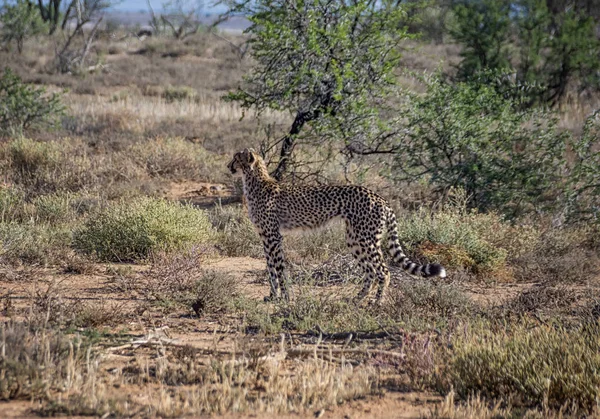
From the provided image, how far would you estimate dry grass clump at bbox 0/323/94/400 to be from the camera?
3.91 m

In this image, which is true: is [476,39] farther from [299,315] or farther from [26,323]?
[26,323]

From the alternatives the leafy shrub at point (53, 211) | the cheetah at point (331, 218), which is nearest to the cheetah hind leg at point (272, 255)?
the cheetah at point (331, 218)

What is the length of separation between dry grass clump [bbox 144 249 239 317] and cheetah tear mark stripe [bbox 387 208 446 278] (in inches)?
54.9

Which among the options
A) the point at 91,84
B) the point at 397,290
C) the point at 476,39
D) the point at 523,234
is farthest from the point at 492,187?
the point at 91,84

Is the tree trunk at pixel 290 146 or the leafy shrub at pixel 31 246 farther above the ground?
the tree trunk at pixel 290 146

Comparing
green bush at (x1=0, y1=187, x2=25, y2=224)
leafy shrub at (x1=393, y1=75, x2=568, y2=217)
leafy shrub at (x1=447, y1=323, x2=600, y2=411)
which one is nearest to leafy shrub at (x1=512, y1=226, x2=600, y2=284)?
leafy shrub at (x1=393, y1=75, x2=568, y2=217)

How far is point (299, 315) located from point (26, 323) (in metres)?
1.87

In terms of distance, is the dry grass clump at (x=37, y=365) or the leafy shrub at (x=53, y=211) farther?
the leafy shrub at (x=53, y=211)

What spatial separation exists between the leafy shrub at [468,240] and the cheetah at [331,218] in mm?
1200

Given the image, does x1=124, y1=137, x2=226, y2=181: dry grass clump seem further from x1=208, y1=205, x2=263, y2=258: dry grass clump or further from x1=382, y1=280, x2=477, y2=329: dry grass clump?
x1=382, y1=280, x2=477, y2=329: dry grass clump

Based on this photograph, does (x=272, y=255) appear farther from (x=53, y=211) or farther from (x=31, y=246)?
(x=53, y=211)

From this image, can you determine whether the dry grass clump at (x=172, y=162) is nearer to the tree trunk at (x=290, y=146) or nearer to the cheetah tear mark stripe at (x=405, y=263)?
the tree trunk at (x=290, y=146)

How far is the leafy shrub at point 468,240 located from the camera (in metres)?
7.62

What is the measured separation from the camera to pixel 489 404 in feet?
13.5
